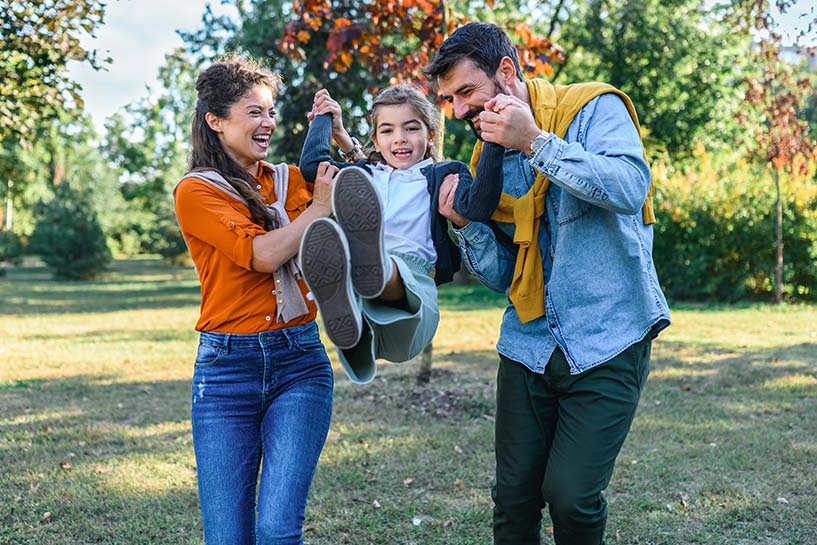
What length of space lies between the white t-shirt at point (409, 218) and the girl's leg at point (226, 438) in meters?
0.77

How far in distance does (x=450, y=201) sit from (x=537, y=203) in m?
0.37

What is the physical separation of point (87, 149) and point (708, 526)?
43030 mm

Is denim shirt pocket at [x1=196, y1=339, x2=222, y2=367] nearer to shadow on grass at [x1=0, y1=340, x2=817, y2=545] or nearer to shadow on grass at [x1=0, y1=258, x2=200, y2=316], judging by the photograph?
shadow on grass at [x1=0, y1=340, x2=817, y2=545]

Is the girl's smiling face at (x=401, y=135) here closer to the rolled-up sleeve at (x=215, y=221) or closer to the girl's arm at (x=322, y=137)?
the girl's arm at (x=322, y=137)

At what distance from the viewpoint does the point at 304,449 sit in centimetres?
265

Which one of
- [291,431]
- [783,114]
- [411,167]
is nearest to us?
[291,431]

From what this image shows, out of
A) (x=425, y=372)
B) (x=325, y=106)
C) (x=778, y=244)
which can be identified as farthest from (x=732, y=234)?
(x=325, y=106)

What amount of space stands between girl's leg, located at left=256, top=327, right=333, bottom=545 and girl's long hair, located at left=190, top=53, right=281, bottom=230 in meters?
0.53

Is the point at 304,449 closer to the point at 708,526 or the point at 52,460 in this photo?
the point at 708,526

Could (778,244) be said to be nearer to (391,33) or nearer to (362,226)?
(391,33)

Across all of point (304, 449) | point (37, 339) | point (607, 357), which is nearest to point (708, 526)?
point (607, 357)

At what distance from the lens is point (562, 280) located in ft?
Answer: 8.95

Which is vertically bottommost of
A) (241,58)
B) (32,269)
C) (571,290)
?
(32,269)

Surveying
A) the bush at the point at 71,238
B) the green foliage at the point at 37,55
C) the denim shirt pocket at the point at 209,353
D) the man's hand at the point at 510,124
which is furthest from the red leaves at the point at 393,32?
the bush at the point at 71,238
